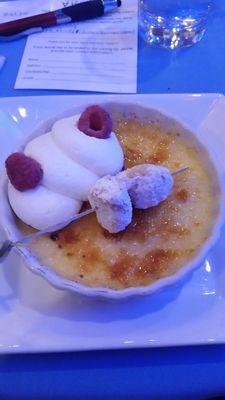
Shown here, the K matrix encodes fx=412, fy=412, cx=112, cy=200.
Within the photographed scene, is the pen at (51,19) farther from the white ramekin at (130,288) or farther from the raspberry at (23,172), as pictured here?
the raspberry at (23,172)

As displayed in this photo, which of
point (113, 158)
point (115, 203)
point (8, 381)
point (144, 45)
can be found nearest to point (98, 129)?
point (113, 158)

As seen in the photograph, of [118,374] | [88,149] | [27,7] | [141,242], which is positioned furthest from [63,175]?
[27,7]

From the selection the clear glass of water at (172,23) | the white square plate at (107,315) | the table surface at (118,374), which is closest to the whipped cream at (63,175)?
the white square plate at (107,315)

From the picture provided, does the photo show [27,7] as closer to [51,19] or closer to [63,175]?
[51,19]

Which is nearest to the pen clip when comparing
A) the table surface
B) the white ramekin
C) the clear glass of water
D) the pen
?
the pen

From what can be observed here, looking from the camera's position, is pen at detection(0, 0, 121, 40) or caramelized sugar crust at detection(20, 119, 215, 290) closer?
caramelized sugar crust at detection(20, 119, 215, 290)

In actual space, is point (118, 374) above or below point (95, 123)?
below

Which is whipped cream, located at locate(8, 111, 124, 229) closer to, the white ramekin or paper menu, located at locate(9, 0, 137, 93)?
the white ramekin
